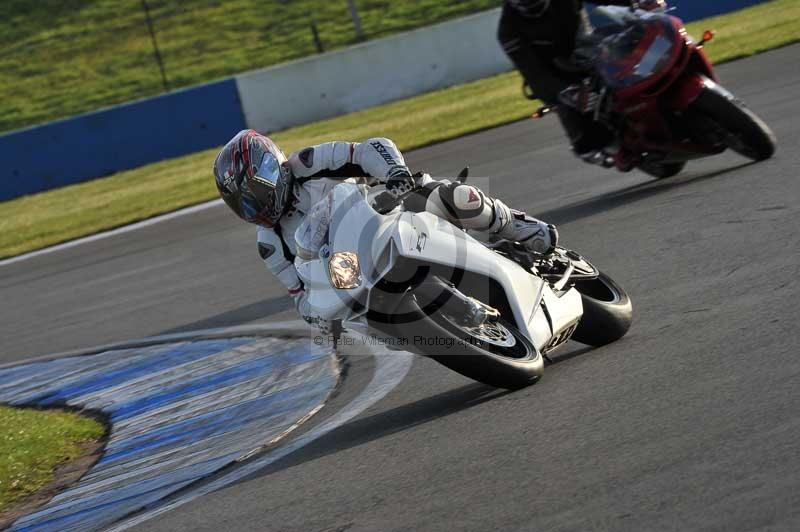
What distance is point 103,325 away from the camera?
10344 millimetres

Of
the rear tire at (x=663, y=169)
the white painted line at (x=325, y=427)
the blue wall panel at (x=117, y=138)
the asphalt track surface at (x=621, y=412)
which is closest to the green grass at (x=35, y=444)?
the white painted line at (x=325, y=427)

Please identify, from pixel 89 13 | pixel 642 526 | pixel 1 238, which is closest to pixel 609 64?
pixel 642 526

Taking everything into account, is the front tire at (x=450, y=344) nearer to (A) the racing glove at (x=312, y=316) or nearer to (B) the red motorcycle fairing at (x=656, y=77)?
(A) the racing glove at (x=312, y=316)

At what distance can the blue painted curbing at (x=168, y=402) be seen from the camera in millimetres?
5699

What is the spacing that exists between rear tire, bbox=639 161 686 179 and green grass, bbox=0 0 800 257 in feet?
16.7

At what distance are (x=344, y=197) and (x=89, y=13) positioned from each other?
2900 centimetres

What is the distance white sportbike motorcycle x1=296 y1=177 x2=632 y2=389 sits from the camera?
5199 mm

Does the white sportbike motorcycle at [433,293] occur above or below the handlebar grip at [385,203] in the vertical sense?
below

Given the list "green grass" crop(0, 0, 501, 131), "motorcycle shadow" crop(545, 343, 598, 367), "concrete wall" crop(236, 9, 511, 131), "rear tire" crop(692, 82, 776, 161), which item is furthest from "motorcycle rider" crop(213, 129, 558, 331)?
"green grass" crop(0, 0, 501, 131)

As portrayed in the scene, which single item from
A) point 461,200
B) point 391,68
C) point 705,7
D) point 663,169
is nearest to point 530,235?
point 461,200

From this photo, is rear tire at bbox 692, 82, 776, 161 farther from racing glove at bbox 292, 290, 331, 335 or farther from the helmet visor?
racing glove at bbox 292, 290, 331, 335

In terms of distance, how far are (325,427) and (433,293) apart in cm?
108

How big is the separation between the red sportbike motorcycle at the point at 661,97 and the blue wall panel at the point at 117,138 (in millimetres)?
13572

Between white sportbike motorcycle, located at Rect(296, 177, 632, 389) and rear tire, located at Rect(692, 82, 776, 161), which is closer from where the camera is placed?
white sportbike motorcycle, located at Rect(296, 177, 632, 389)
